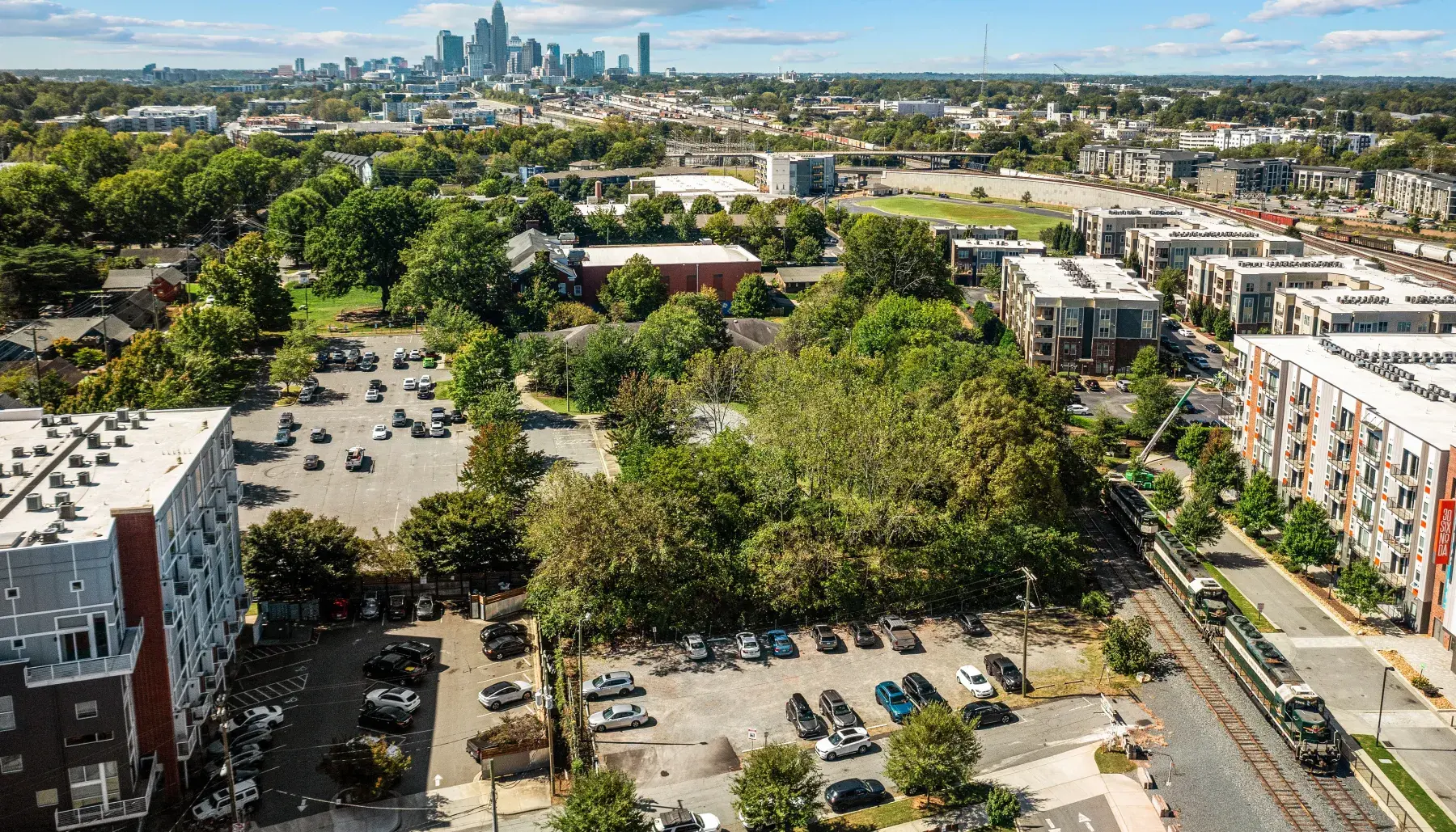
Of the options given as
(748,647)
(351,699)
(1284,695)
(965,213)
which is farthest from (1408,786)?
(965,213)

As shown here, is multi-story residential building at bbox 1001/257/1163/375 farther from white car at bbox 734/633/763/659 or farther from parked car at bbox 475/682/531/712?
parked car at bbox 475/682/531/712

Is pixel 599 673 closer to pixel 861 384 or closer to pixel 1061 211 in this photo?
pixel 861 384

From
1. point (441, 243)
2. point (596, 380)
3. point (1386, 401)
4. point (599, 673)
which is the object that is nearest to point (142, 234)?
point (441, 243)

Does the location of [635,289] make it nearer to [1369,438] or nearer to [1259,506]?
[1259,506]

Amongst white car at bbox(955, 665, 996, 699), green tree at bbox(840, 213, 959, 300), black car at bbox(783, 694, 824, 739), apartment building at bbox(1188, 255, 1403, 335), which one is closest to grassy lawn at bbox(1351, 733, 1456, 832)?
white car at bbox(955, 665, 996, 699)

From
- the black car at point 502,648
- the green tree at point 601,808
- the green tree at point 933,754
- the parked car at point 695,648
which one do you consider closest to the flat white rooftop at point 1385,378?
the green tree at point 933,754

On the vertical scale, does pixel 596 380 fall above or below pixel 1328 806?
above
